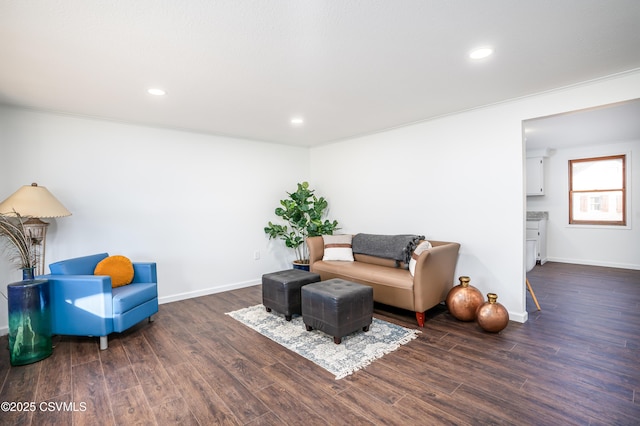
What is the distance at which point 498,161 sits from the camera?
3418 millimetres

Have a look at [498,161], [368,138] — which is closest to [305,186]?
[368,138]

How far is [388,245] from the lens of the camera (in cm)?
401

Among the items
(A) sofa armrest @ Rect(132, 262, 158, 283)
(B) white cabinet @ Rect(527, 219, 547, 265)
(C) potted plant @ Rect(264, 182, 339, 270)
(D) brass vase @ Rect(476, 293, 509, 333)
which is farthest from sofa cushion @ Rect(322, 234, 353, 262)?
(B) white cabinet @ Rect(527, 219, 547, 265)

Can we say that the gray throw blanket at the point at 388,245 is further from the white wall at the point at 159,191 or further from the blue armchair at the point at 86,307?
the blue armchair at the point at 86,307

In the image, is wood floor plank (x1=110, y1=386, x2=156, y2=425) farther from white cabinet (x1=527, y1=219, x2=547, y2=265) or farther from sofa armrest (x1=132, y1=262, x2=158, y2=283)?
white cabinet (x1=527, y1=219, x2=547, y2=265)

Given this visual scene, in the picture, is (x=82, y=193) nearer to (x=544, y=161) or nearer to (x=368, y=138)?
(x=368, y=138)

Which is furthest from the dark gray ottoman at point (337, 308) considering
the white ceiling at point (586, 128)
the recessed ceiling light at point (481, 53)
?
the white ceiling at point (586, 128)

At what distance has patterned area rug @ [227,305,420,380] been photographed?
8.22ft

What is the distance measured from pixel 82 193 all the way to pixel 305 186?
3122 mm

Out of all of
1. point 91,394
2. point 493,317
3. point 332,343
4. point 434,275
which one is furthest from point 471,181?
point 91,394

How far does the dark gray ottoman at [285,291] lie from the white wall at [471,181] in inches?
66.9

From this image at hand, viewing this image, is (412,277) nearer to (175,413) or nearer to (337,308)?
(337,308)

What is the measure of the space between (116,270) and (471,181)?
4.17 metres

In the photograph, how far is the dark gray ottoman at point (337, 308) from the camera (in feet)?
9.21
